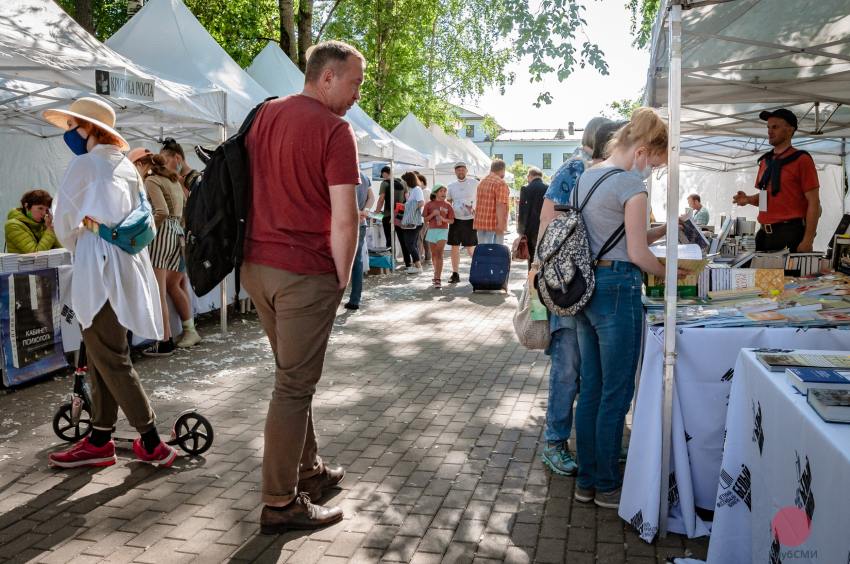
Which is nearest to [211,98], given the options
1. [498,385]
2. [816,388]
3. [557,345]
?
[498,385]

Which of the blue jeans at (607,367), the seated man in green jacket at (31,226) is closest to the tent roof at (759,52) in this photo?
the blue jeans at (607,367)

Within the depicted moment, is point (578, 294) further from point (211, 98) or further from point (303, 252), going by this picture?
point (211, 98)

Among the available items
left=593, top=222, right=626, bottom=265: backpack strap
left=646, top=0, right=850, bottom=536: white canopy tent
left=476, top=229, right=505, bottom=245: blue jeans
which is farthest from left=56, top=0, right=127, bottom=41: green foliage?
left=593, top=222, right=626, bottom=265: backpack strap

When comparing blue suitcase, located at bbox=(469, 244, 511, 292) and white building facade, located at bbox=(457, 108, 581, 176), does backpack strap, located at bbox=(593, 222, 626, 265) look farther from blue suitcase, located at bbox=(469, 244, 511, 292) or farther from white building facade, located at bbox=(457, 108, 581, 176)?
white building facade, located at bbox=(457, 108, 581, 176)

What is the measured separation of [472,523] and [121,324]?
85.2 inches

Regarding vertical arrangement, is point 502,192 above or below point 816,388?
above

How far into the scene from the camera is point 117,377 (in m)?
4.19

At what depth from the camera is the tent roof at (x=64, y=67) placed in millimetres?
6004

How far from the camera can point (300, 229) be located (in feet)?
10.9

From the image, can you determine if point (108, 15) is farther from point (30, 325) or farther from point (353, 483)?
point (353, 483)

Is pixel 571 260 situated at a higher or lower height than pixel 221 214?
lower

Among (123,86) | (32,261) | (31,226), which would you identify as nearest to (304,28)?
(31,226)

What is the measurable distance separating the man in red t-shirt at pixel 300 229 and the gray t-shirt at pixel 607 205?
1.12 metres

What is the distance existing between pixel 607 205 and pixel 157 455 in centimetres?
284
